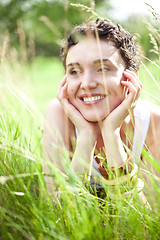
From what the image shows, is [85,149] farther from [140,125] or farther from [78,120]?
[140,125]

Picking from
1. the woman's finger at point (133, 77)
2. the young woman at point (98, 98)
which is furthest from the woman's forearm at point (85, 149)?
the woman's finger at point (133, 77)

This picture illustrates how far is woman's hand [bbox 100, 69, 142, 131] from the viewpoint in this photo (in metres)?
1.80

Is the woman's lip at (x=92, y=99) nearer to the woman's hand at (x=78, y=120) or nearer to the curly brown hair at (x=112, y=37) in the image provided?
the woman's hand at (x=78, y=120)

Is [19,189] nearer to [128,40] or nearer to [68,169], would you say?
[68,169]

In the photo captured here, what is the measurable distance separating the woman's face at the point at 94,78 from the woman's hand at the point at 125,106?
0.13 feet

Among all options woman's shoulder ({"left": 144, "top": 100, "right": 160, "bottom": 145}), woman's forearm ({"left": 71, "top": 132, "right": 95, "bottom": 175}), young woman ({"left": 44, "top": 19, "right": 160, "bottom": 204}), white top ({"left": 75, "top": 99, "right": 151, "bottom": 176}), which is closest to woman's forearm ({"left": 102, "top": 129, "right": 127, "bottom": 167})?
young woman ({"left": 44, "top": 19, "right": 160, "bottom": 204})

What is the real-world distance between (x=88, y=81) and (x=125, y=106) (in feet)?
0.87

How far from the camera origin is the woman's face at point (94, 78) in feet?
5.91

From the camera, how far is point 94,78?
70.9 inches

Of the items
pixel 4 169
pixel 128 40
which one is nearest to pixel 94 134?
pixel 4 169

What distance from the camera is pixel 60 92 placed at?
2.00 metres

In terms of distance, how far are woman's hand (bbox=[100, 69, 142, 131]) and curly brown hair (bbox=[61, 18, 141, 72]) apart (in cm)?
19

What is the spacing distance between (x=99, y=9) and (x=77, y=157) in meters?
19.0

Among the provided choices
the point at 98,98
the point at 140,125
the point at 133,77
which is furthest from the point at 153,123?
the point at 98,98
